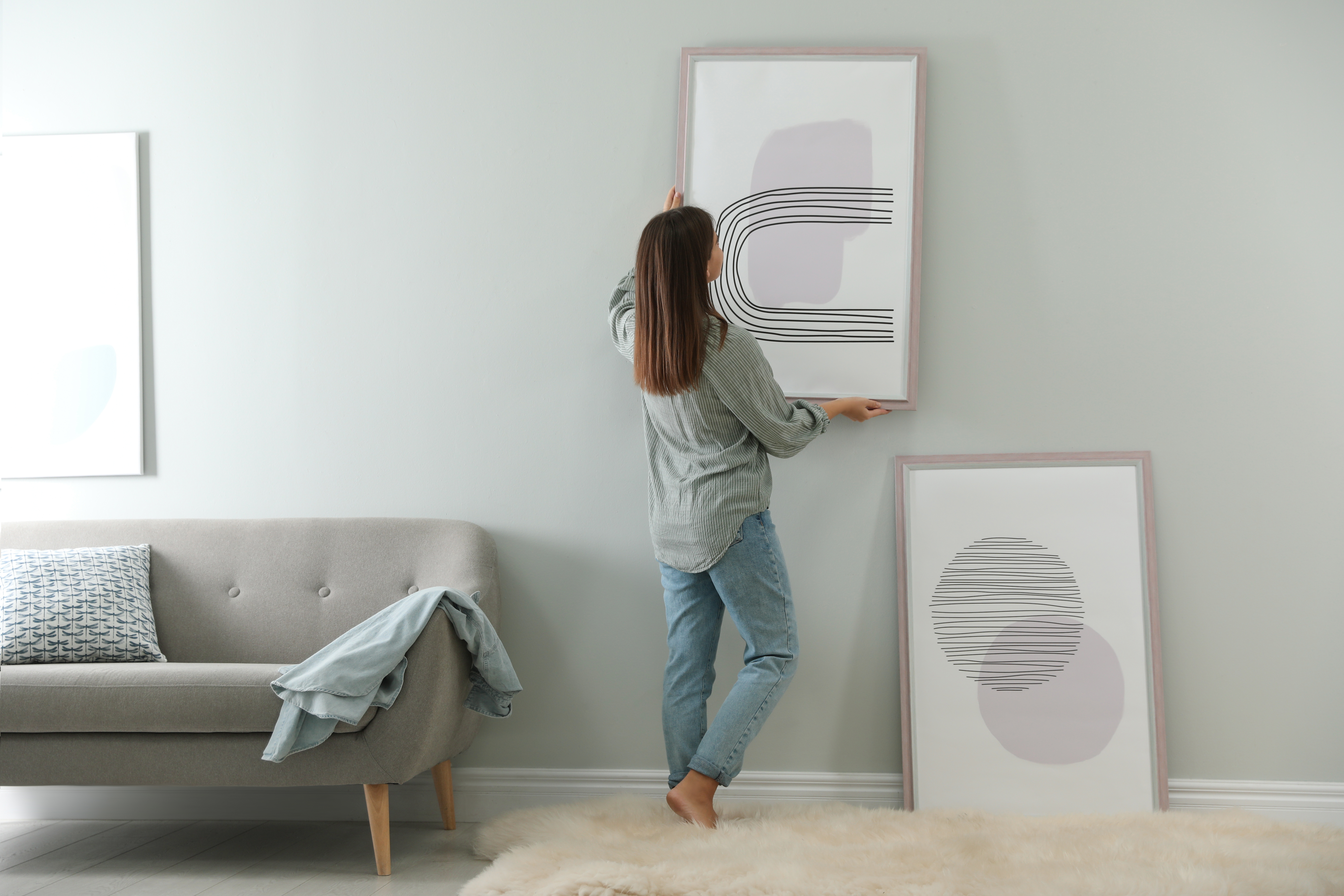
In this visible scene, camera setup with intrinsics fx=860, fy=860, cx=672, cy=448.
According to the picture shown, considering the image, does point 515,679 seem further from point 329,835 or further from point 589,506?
point 329,835

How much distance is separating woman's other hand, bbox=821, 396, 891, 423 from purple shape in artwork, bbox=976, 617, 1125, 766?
751 millimetres

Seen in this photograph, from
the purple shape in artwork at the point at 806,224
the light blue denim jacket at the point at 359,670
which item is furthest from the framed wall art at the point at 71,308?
the purple shape in artwork at the point at 806,224

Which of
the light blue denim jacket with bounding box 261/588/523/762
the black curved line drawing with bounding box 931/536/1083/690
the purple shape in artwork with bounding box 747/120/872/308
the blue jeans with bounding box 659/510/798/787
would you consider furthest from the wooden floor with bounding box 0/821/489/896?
the purple shape in artwork with bounding box 747/120/872/308

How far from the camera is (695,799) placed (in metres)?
1.93

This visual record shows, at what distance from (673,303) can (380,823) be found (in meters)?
1.30

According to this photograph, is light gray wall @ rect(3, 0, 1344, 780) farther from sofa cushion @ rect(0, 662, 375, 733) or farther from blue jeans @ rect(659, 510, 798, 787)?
sofa cushion @ rect(0, 662, 375, 733)

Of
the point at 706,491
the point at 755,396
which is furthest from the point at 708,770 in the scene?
the point at 755,396

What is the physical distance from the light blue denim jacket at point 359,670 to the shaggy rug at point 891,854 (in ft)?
1.40

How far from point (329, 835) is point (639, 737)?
0.81 metres

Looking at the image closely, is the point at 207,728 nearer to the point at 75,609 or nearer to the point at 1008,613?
the point at 75,609

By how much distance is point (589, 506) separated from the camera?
234 cm

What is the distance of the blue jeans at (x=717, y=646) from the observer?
1924mm

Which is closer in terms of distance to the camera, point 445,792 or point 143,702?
point 143,702

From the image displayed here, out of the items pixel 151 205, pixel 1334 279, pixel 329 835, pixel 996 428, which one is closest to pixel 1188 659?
pixel 996 428
